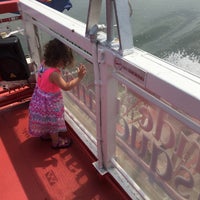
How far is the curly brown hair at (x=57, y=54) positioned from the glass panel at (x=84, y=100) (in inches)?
3.7

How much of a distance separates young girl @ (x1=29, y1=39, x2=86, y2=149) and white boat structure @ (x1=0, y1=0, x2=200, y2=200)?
112 millimetres

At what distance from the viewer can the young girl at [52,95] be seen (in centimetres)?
160

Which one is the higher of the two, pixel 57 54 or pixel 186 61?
pixel 57 54

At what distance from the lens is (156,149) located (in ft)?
3.84

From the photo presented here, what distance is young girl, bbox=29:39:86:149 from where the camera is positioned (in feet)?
5.24

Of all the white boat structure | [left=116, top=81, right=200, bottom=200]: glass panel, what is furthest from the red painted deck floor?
[left=116, top=81, right=200, bottom=200]: glass panel

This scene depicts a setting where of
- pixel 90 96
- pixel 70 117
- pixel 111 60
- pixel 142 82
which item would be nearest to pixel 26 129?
pixel 70 117

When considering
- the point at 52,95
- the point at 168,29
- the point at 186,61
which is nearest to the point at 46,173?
the point at 52,95

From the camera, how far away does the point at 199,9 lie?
8758 millimetres

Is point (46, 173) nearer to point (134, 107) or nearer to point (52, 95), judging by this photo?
point (52, 95)

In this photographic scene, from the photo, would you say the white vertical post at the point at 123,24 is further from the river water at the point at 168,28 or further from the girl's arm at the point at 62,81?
the river water at the point at 168,28

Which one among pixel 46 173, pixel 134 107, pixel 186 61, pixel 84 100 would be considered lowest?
pixel 186 61

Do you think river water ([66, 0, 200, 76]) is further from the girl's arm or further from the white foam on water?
the girl's arm

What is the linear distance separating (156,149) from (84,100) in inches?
28.0
